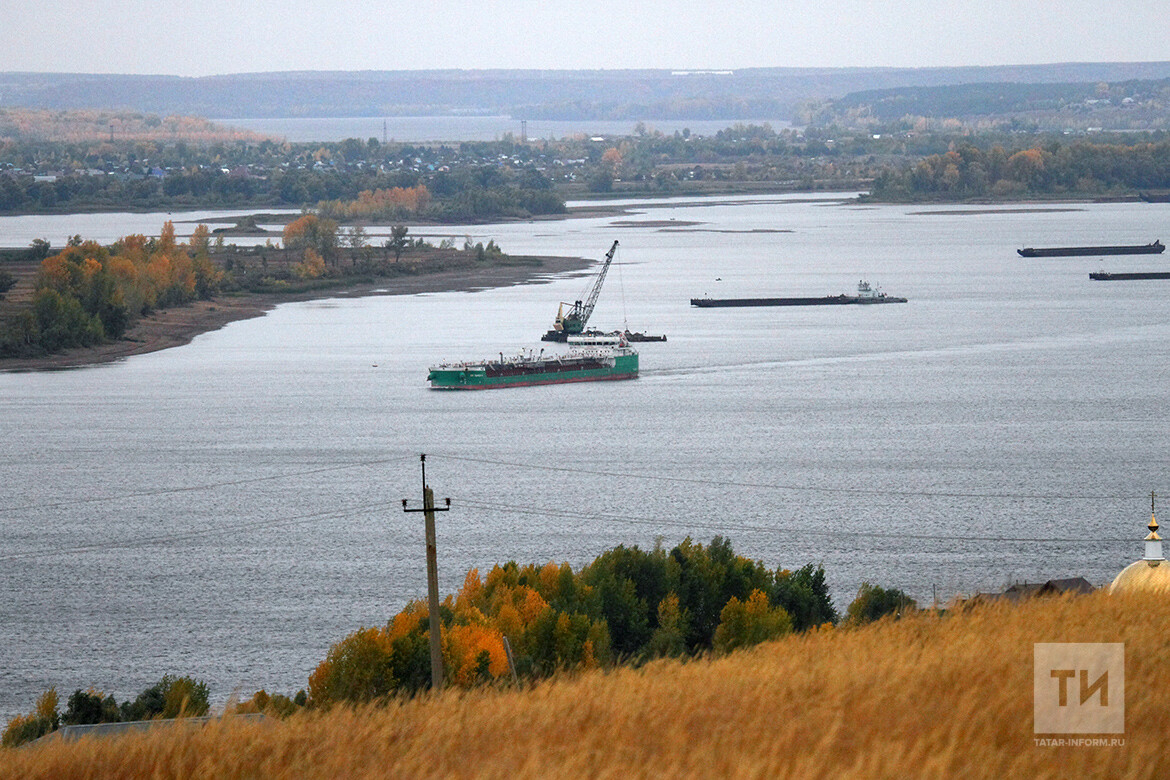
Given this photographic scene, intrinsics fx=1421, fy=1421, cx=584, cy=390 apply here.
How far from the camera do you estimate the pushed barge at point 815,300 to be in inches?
1757

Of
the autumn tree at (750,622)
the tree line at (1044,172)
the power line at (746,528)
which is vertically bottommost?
the power line at (746,528)

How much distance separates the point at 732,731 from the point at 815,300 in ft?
136

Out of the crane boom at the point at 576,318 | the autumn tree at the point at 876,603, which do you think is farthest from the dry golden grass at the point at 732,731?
the crane boom at the point at 576,318

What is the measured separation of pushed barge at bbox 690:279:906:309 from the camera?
44.6 meters

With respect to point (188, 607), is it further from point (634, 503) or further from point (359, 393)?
point (359, 393)

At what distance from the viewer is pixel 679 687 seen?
5527 mm

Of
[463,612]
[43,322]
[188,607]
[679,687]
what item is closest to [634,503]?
[188,607]

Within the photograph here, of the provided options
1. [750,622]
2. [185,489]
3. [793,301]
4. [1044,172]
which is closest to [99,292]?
[185,489]

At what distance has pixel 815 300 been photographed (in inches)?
1785

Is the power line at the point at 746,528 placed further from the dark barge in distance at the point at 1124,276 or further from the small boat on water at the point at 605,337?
the dark barge in distance at the point at 1124,276

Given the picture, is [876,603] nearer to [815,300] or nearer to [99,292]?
[99,292]

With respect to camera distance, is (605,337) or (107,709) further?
(605,337)

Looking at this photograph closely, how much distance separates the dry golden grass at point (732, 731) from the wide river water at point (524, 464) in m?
7.37

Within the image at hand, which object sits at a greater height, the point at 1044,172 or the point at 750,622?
the point at 1044,172
